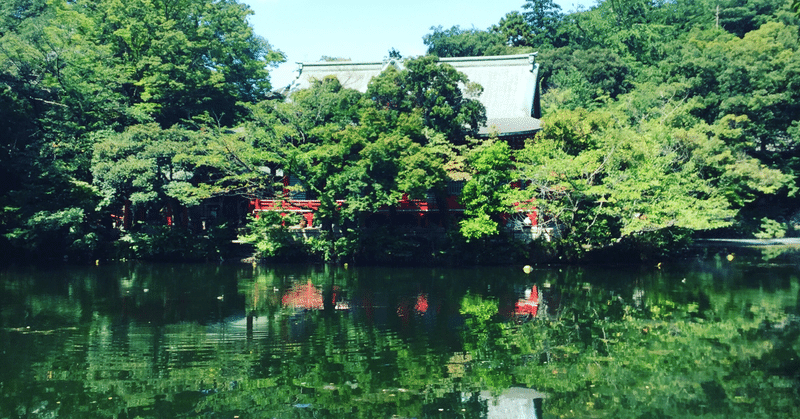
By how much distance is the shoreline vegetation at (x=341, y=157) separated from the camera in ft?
85.1

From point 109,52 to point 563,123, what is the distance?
777 inches

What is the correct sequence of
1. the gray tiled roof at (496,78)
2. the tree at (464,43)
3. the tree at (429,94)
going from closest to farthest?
the tree at (429,94), the gray tiled roof at (496,78), the tree at (464,43)

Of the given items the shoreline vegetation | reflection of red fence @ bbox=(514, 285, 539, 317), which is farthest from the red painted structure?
reflection of red fence @ bbox=(514, 285, 539, 317)

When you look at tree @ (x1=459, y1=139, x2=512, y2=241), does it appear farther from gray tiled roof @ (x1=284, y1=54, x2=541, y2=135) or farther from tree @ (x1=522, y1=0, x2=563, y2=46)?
tree @ (x1=522, y1=0, x2=563, y2=46)

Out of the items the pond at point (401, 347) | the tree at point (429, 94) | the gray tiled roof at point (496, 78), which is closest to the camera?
the pond at point (401, 347)

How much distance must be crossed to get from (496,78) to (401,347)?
22.2m

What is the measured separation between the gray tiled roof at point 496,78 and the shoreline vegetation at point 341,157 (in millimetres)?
3260

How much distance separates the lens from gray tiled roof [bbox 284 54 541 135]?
3212 centimetres

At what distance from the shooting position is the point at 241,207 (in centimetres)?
3169

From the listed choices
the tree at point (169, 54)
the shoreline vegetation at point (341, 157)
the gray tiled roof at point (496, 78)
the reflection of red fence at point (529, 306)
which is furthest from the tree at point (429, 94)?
the reflection of red fence at point (529, 306)

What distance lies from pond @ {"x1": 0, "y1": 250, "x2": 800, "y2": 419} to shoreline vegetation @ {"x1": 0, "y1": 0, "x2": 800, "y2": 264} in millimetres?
3478

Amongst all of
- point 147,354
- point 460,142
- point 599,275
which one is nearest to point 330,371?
point 147,354

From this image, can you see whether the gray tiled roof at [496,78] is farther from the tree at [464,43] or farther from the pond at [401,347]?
the tree at [464,43]

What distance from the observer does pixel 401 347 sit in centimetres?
1398
